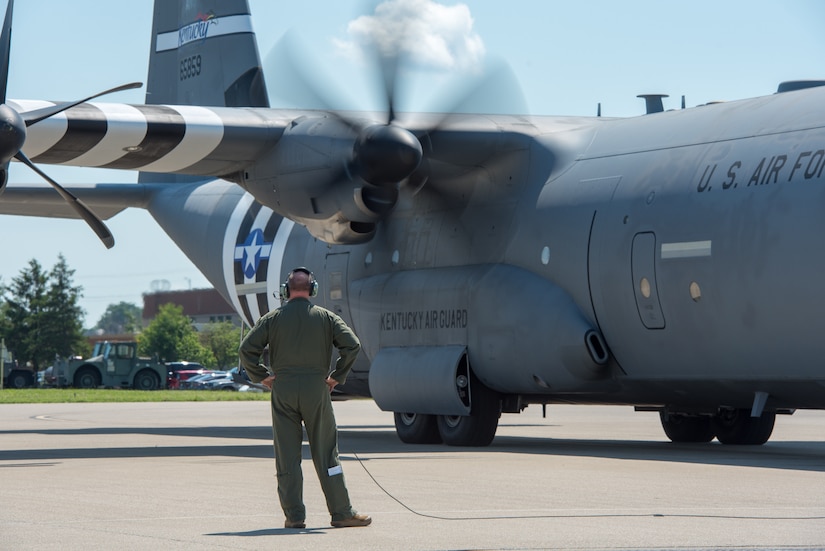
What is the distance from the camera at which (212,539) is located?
827 centimetres

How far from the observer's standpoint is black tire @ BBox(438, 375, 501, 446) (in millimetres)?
18406

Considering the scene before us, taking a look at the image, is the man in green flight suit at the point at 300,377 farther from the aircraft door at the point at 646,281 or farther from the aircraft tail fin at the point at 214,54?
the aircraft tail fin at the point at 214,54

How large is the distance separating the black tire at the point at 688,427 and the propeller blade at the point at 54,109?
8.97 metres

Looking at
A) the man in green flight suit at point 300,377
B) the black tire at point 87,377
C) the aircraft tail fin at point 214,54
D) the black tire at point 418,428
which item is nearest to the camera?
the man in green flight suit at point 300,377

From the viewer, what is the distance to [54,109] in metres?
17.1

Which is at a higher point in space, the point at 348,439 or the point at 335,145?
the point at 335,145

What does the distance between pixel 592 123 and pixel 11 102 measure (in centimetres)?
809

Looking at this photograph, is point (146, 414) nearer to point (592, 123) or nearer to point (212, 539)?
point (592, 123)

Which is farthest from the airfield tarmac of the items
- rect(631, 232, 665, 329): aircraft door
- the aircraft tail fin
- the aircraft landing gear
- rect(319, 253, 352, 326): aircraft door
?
the aircraft tail fin

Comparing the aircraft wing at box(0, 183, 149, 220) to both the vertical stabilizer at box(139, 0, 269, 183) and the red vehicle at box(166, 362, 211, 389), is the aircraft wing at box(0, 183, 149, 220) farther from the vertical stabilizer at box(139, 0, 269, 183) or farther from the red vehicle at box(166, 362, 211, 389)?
the red vehicle at box(166, 362, 211, 389)

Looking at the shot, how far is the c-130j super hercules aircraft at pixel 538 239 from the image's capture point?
15.1 m

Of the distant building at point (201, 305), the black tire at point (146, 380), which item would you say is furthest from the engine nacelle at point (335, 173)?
the distant building at point (201, 305)

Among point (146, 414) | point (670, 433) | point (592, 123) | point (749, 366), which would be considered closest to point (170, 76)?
point (146, 414)

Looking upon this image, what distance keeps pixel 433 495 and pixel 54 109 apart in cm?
861
